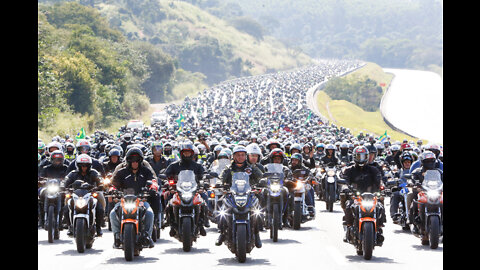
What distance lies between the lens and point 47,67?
7369cm

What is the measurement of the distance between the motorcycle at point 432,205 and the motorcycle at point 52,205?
236 inches

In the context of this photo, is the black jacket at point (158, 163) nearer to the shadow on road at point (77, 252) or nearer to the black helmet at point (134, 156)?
the shadow on road at point (77, 252)

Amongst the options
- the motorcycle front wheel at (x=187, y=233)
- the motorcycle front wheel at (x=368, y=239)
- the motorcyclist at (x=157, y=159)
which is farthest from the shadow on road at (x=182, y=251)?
the motorcyclist at (x=157, y=159)

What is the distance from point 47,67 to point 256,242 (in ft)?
202

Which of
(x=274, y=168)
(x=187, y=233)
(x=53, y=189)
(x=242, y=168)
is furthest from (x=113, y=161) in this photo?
(x=187, y=233)

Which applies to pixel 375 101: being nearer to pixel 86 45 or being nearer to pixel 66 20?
pixel 66 20

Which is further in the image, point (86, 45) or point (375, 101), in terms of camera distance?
point (375, 101)

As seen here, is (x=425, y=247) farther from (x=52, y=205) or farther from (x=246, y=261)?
(x=52, y=205)

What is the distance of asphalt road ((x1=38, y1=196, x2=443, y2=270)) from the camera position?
44.4ft

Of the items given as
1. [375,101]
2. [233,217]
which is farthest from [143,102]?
[233,217]
